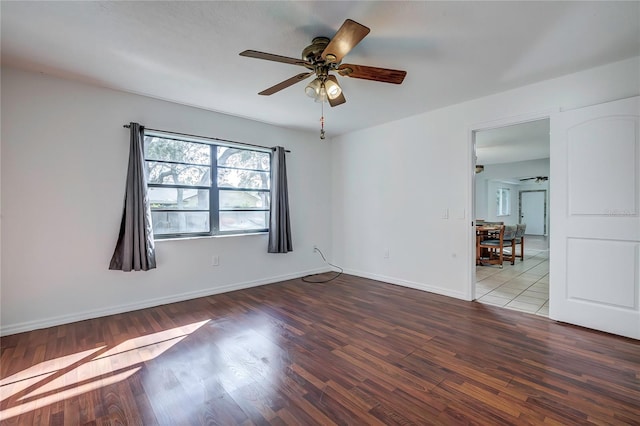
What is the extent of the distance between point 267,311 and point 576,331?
121 inches

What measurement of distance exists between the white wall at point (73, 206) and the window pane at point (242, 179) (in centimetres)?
58

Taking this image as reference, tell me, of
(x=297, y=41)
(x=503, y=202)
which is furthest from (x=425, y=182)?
(x=503, y=202)

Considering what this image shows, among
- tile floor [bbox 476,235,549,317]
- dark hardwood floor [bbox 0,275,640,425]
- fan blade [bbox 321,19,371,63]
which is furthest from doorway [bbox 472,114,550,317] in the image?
fan blade [bbox 321,19,371,63]

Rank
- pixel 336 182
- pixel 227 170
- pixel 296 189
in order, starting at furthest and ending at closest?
pixel 336 182, pixel 296 189, pixel 227 170

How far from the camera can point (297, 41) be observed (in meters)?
2.23

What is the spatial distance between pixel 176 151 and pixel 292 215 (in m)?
1.97

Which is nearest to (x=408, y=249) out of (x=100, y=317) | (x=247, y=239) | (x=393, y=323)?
(x=393, y=323)

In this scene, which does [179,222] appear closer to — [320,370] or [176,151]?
[176,151]

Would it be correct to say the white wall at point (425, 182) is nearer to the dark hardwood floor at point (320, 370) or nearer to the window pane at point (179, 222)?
the dark hardwood floor at point (320, 370)

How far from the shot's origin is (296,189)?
484 centimetres

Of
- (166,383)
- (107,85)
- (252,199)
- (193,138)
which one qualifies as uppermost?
(107,85)

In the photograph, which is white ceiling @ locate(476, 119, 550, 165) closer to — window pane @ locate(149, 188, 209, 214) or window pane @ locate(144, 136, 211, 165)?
window pane @ locate(144, 136, 211, 165)

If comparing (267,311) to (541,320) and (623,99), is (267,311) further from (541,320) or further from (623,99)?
(623,99)

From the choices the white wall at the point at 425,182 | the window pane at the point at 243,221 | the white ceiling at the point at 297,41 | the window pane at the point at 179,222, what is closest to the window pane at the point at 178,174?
the window pane at the point at 179,222
